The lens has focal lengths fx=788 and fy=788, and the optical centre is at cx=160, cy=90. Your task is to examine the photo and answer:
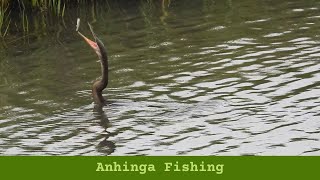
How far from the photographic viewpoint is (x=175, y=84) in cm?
1177

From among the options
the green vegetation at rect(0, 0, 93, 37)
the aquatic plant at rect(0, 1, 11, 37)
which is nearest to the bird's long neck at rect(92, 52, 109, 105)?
the aquatic plant at rect(0, 1, 11, 37)

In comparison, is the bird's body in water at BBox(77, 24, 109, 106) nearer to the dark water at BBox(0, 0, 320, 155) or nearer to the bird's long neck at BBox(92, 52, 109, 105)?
the bird's long neck at BBox(92, 52, 109, 105)

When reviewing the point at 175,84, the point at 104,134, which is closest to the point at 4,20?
the point at 175,84

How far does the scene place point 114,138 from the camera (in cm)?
973

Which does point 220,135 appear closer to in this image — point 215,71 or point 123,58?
point 215,71

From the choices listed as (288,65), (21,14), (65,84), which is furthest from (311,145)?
(21,14)

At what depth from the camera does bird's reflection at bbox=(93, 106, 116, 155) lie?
9.33 meters

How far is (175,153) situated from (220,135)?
0.76 metres

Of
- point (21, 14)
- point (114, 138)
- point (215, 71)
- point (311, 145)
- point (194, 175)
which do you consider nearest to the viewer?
point (194, 175)

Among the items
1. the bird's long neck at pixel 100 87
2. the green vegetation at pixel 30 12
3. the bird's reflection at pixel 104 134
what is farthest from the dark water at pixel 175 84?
the green vegetation at pixel 30 12

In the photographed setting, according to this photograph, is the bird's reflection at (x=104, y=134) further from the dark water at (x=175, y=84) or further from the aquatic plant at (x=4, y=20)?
the aquatic plant at (x=4, y=20)

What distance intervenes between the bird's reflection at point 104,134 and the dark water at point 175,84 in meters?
0.02

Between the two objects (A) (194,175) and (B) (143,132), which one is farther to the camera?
(B) (143,132)

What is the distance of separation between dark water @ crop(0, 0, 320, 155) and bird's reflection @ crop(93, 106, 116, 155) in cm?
2
